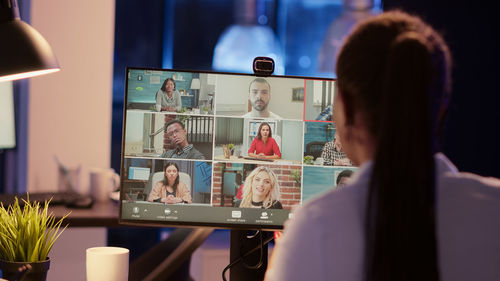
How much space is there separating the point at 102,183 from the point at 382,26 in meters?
2.13

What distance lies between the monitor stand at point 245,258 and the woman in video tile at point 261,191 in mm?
101

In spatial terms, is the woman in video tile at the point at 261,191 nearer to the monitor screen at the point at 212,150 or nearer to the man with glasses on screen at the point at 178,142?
the monitor screen at the point at 212,150

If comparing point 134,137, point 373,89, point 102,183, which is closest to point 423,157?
point 373,89

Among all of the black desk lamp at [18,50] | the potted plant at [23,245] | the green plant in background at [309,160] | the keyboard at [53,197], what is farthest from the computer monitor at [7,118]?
the green plant in background at [309,160]

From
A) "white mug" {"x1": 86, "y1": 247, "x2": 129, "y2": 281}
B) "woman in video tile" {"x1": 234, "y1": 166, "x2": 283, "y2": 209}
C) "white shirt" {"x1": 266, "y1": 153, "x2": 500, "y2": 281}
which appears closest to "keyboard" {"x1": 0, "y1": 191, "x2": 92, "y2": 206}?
"white mug" {"x1": 86, "y1": 247, "x2": 129, "y2": 281}

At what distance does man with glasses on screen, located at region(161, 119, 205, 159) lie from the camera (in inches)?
48.5

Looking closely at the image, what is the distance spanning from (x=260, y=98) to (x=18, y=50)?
589mm

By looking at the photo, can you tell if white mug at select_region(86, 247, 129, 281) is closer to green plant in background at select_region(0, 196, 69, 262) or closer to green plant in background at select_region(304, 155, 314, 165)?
green plant in background at select_region(0, 196, 69, 262)

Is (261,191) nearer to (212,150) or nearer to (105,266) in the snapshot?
(212,150)

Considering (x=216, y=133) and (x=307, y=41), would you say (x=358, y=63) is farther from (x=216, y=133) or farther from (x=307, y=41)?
(x=307, y=41)

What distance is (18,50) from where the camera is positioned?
1279 millimetres

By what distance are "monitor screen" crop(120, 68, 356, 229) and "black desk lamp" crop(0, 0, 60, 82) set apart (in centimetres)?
26

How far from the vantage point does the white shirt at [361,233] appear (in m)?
0.64

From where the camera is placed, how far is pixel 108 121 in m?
2.89
